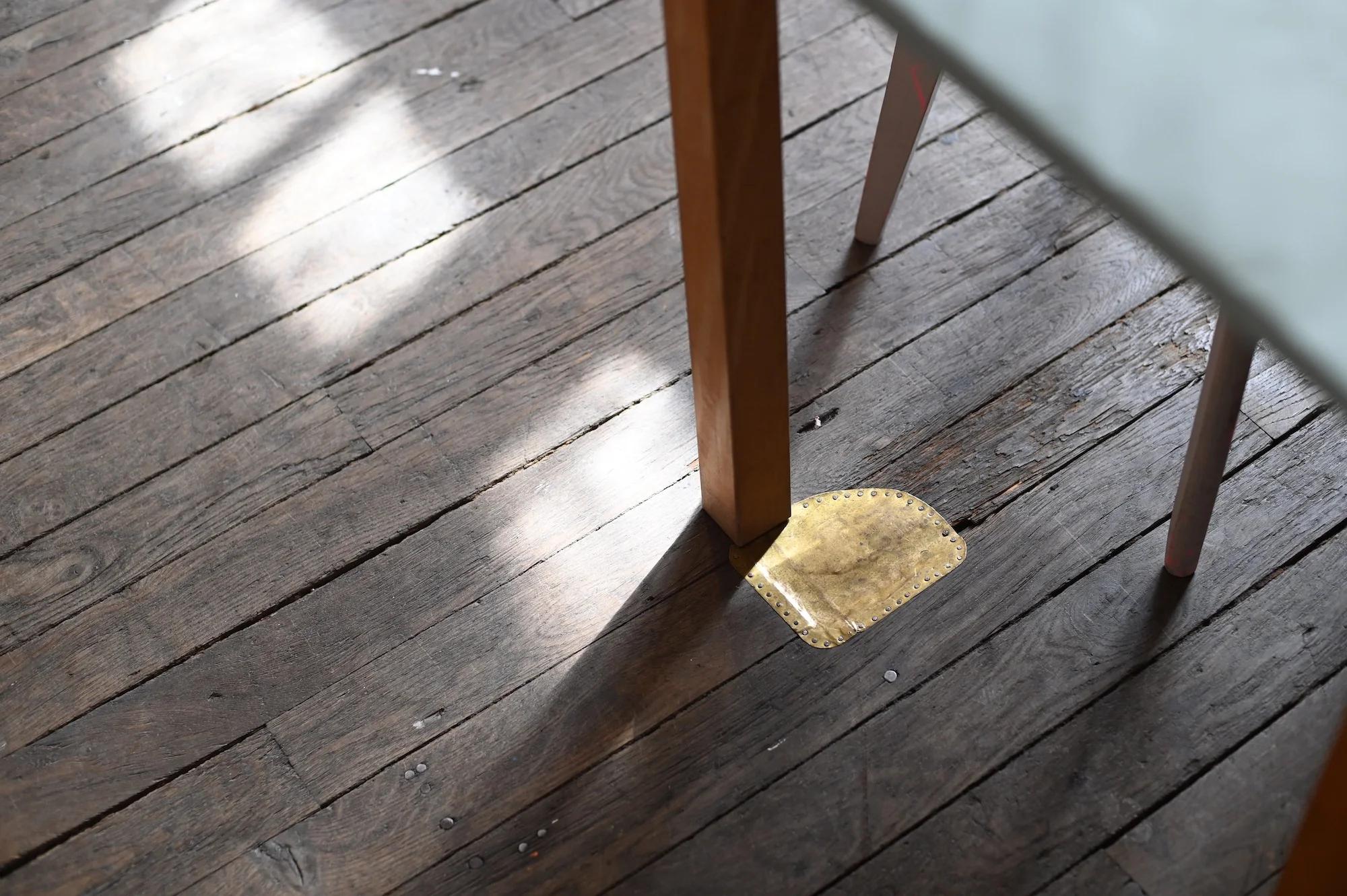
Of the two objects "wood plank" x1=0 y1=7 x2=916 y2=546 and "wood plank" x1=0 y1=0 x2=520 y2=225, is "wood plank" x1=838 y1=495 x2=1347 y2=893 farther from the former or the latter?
"wood plank" x1=0 y1=0 x2=520 y2=225

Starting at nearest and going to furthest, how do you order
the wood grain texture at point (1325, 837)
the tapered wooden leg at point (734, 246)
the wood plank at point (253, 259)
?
the wood grain texture at point (1325, 837) < the tapered wooden leg at point (734, 246) < the wood plank at point (253, 259)

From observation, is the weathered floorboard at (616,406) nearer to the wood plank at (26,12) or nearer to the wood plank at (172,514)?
the wood plank at (172,514)

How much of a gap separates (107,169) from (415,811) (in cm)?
98

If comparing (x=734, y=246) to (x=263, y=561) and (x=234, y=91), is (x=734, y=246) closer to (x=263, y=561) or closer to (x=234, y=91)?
(x=263, y=561)

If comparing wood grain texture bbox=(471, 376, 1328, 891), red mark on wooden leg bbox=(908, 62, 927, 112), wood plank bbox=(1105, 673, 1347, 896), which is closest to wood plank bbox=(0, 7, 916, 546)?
red mark on wooden leg bbox=(908, 62, 927, 112)

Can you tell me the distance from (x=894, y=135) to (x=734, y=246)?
46cm

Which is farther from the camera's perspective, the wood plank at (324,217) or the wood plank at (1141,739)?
the wood plank at (324,217)

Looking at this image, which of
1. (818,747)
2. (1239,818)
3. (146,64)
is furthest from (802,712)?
(146,64)

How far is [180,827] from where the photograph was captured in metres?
1.19

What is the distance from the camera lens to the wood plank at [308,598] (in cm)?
125

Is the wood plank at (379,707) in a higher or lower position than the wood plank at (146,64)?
lower

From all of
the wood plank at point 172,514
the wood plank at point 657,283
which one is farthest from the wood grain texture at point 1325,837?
the wood plank at point 172,514

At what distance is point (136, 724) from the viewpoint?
4.10ft

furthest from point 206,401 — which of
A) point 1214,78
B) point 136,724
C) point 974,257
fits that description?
point 1214,78
